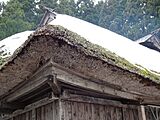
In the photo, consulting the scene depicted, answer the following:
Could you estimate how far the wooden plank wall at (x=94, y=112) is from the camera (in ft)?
17.9

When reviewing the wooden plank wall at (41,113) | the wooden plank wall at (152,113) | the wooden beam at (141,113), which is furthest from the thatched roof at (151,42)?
the wooden plank wall at (41,113)

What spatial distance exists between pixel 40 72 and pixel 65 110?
79 centimetres

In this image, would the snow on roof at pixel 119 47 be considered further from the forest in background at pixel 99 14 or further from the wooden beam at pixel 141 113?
the forest in background at pixel 99 14

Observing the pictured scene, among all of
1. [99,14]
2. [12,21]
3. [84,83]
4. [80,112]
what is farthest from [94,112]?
[99,14]

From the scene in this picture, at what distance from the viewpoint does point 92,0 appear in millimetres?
36344

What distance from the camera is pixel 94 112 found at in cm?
586

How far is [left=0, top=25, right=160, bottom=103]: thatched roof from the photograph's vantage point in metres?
4.55

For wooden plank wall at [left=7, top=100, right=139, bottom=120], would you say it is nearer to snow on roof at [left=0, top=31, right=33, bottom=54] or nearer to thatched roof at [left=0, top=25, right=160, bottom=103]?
thatched roof at [left=0, top=25, right=160, bottom=103]

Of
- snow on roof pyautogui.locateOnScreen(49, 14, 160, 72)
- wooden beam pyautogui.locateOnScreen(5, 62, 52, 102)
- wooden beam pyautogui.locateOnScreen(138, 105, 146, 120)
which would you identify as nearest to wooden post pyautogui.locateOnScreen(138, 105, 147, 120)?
wooden beam pyautogui.locateOnScreen(138, 105, 146, 120)

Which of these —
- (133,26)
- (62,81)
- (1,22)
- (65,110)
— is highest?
(133,26)

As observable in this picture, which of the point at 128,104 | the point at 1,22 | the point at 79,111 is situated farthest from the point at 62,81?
the point at 1,22

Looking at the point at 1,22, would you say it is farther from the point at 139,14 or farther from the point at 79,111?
the point at 79,111

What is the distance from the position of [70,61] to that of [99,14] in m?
30.2

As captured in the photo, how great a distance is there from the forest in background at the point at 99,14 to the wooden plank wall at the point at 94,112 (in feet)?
62.6
